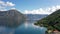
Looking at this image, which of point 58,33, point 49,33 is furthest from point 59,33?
point 49,33

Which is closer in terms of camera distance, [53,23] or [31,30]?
[31,30]

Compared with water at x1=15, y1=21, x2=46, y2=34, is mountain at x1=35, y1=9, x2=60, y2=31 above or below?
above

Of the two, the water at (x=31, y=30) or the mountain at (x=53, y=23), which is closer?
the mountain at (x=53, y=23)

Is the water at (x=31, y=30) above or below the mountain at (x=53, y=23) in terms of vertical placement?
below

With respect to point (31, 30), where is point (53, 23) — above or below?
above

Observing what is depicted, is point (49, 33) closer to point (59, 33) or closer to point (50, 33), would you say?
point (50, 33)

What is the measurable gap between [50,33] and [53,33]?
1120 millimetres

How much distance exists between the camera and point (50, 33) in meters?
48.9

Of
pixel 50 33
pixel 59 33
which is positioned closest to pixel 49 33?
pixel 50 33

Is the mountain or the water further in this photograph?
the water

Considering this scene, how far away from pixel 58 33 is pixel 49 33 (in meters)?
3.13

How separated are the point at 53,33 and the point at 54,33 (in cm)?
50

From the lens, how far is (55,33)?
47.1 m

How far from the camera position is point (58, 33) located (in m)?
47.2
